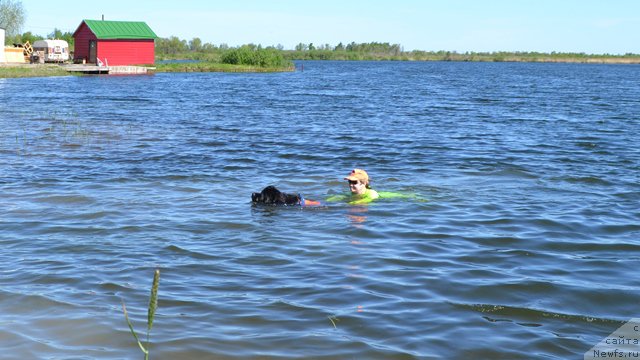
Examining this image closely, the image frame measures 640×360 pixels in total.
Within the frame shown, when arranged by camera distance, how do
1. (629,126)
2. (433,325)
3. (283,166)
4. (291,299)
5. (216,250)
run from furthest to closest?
1. (629,126)
2. (283,166)
3. (216,250)
4. (291,299)
5. (433,325)

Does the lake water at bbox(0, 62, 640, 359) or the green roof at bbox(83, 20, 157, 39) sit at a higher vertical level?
the green roof at bbox(83, 20, 157, 39)

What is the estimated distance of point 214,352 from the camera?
649 cm

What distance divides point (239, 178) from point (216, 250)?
20.2ft

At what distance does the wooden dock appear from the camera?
66.2 m

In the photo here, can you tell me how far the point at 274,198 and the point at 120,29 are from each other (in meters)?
64.8

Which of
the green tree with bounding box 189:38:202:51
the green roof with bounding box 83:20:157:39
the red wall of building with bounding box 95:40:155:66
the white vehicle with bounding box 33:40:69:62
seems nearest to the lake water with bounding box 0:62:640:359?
the green roof with bounding box 83:20:157:39

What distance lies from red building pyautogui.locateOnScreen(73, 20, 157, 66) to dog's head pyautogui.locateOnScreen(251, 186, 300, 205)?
62.3 m

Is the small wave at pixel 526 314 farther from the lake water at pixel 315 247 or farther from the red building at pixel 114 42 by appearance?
the red building at pixel 114 42

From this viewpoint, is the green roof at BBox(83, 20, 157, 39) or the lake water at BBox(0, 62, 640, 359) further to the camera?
the green roof at BBox(83, 20, 157, 39)

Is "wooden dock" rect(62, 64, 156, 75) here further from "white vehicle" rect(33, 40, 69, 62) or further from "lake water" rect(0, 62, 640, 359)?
"lake water" rect(0, 62, 640, 359)

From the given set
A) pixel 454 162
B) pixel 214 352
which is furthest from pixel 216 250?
pixel 454 162

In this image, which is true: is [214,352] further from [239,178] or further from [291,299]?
[239,178]

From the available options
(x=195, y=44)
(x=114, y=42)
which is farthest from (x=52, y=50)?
(x=195, y=44)

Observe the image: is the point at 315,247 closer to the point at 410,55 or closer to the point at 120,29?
the point at 120,29
